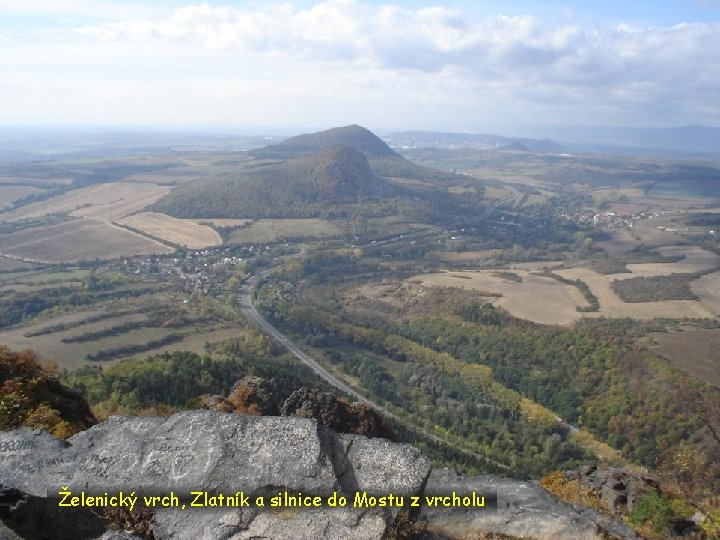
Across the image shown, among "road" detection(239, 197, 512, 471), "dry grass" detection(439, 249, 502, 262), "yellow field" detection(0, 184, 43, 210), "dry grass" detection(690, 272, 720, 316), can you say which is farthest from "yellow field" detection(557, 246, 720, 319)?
"yellow field" detection(0, 184, 43, 210)

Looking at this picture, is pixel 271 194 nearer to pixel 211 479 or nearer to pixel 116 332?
pixel 116 332

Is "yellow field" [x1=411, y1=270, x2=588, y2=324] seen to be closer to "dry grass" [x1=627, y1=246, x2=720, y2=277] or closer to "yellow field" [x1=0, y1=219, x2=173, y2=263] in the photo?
"dry grass" [x1=627, y1=246, x2=720, y2=277]

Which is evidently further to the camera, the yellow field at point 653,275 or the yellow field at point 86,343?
the yellow field at point 653,275

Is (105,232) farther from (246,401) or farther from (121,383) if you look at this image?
(246,401)

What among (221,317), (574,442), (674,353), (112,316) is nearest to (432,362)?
(574,442)

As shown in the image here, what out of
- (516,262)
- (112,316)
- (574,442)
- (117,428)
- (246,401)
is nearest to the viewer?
(117,428)

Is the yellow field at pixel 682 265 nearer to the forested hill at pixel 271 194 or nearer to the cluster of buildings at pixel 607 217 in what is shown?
the cluster of buildings at pixel 607 217

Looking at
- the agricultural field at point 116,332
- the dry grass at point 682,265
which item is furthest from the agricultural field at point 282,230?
the dry grass at point 682,265
